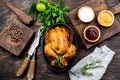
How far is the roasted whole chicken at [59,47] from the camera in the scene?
184 centimetres

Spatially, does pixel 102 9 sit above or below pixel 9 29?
above

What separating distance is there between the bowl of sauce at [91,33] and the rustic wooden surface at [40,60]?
2.0 inches

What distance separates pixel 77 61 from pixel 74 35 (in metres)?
0.13

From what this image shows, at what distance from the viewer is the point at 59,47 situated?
1843 millimetres

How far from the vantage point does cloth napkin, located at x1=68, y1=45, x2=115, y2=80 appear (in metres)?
1.95

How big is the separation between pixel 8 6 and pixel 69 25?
29 cm

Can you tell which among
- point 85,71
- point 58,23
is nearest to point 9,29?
point 58,23

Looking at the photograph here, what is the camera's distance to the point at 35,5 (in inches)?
77.0

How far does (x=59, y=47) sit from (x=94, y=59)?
201 millimetres

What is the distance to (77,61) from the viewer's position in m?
1.97

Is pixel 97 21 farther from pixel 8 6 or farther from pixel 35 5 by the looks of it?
pixel 8 6

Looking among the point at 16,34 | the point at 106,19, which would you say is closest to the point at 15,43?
the point at 16,34

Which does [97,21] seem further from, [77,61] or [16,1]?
[16,1]

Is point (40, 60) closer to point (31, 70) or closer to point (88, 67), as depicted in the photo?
point (31, 70)
